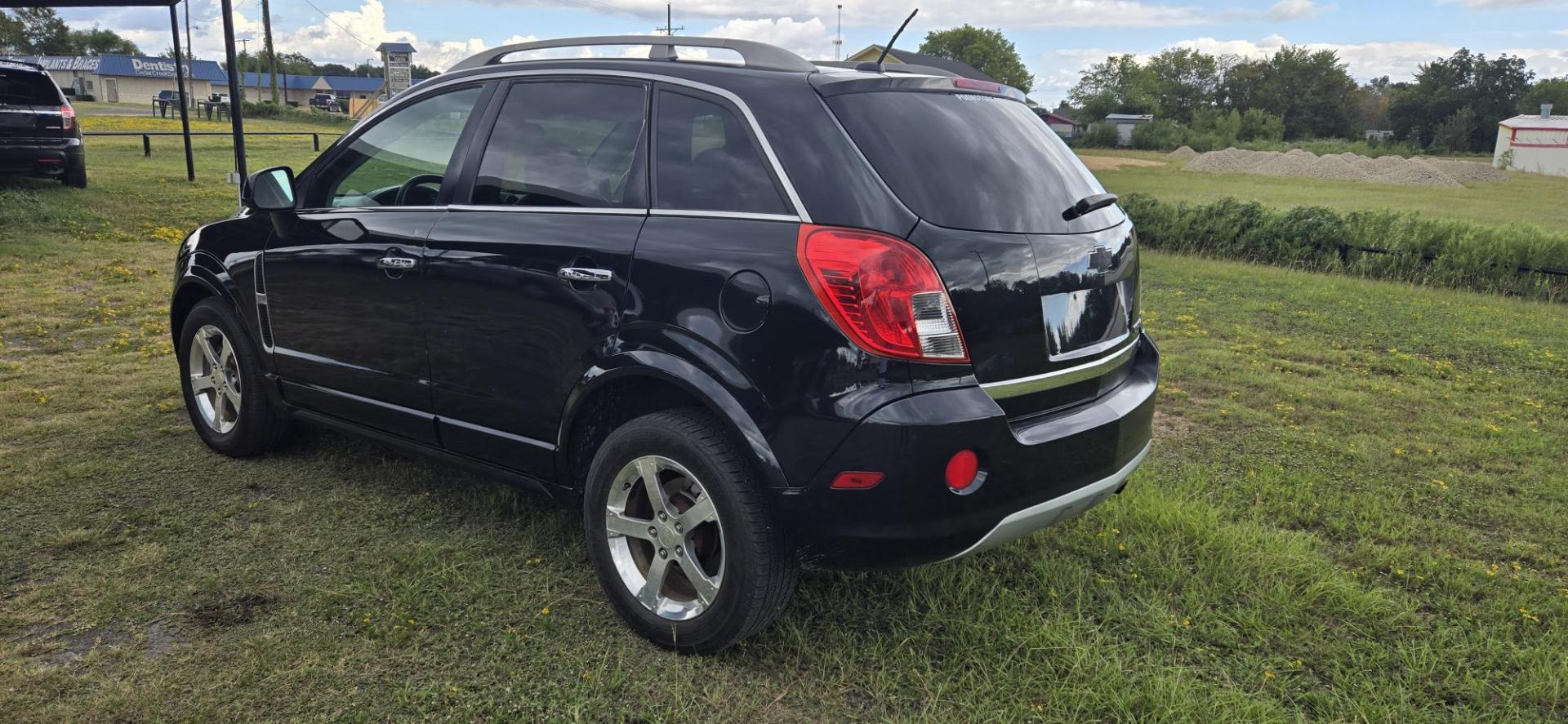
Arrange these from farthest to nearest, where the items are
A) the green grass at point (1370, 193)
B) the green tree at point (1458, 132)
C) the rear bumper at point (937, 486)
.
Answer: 1. the green tree at point (1458, 132)
2. the green grass at point (1370, 193)
3. the rear bumper at point (937, 486)

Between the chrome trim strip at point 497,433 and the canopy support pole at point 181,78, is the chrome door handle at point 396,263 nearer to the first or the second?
the chrome trim strip at point 497,433

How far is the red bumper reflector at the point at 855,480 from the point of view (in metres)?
2.60

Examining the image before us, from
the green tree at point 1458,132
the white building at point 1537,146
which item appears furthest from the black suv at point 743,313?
the green tree at point 1458,132

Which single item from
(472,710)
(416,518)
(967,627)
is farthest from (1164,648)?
→ (416,518)

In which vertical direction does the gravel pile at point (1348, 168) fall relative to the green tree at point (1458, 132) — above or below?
below

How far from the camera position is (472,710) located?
277 cm

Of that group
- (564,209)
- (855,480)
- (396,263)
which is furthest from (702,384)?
(396,263)

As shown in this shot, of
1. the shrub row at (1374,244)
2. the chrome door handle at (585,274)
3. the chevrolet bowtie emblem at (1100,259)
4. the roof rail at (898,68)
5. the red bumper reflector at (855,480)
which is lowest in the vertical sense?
the shrub row at (1374,244)

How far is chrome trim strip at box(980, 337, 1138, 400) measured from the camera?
2.72m

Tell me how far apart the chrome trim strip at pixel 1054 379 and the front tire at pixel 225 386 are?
3.14 metres

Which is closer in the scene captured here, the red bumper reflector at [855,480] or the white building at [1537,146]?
the red bumper reflector at [855,480]

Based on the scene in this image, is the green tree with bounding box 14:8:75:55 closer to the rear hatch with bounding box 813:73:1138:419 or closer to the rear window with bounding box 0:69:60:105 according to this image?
the rear window with bounding box 0:69:60:105

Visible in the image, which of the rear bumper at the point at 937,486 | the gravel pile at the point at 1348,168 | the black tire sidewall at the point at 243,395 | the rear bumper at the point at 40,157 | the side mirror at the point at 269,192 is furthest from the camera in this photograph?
the gravel pile at the point at 1348,168

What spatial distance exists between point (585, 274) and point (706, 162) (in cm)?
48
